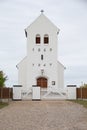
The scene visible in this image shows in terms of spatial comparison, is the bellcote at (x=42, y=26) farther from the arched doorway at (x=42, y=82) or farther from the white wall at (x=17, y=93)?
the white wall at (x=17, y=93)

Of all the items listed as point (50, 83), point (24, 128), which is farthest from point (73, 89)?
point (24, 128)

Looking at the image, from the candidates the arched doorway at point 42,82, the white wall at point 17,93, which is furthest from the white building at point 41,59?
the white wall at point 17,93

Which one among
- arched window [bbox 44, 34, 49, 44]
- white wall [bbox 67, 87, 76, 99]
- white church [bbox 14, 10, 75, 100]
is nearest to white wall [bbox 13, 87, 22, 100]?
white wall [bbox 67, 87, 76, 99]

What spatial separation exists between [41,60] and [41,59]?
15 centimetres

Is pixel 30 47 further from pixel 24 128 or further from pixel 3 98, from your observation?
pixel 24 128

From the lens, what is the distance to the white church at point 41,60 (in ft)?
188

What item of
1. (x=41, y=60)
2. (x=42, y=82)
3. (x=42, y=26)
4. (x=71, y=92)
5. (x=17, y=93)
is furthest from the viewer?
(x=42, y=26)

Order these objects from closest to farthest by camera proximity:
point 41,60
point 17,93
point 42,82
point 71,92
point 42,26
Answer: point 17,93, point 71,92, point 42,82, point 41,60, point 42,26

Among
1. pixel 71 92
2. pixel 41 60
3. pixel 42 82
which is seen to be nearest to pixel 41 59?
pixel 41 60

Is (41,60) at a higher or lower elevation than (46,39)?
lower

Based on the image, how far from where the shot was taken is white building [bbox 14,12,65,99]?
5734cm

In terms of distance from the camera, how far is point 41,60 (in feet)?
191

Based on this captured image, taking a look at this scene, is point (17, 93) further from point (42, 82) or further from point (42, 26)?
point (42, 26)

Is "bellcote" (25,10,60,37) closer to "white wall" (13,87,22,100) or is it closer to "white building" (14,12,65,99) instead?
"white building" (14,12,65,99)
